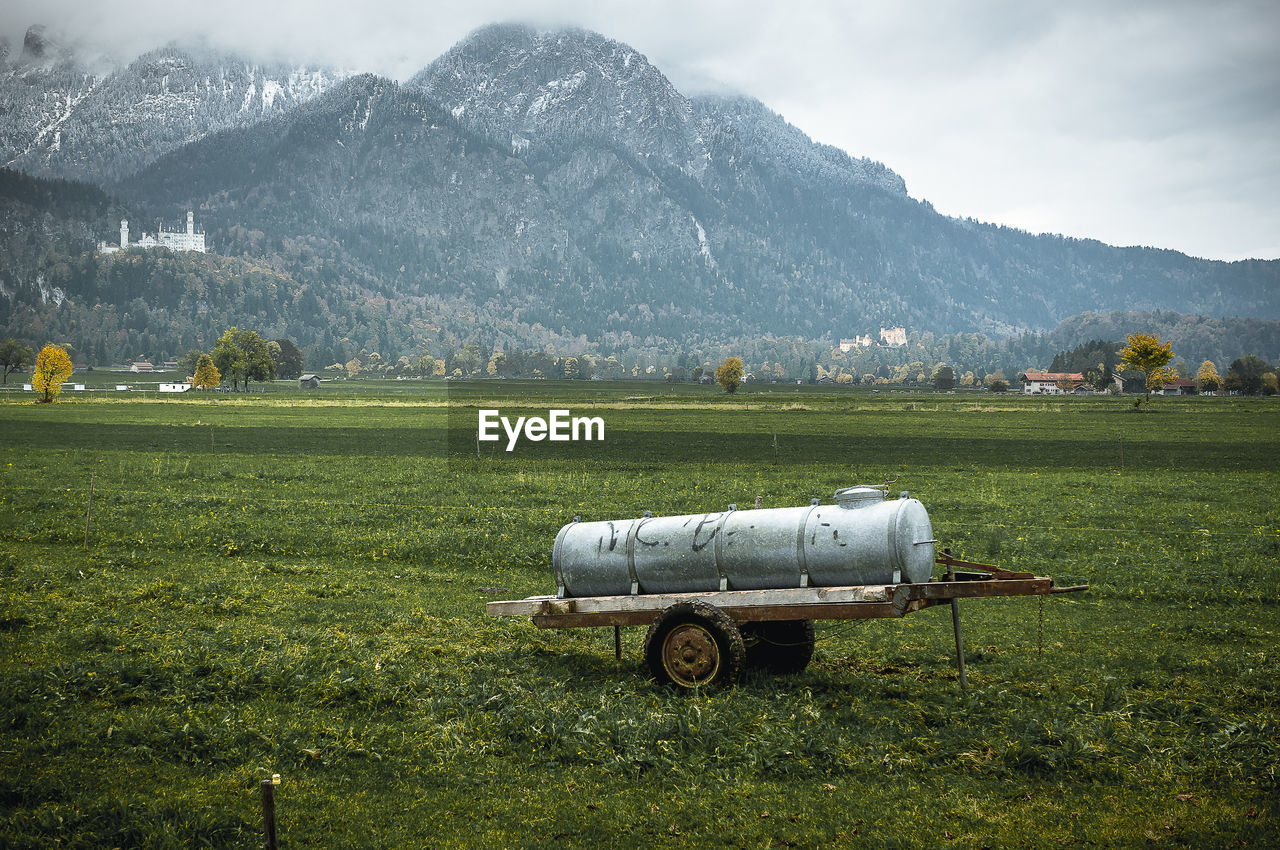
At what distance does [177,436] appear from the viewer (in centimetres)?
7675

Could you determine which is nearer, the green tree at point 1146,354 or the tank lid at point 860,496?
the tank lid at point 860,496

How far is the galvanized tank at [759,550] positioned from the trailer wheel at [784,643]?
1.45m

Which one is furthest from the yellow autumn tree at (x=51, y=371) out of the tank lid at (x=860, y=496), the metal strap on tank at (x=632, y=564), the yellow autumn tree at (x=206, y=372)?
the tank lid at (x=860, y=496)

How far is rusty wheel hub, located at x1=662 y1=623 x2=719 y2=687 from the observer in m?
12.7

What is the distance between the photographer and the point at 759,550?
1298 centimetres

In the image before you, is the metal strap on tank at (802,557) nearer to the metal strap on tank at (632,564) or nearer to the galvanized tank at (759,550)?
the galvanized tank at (759,550)

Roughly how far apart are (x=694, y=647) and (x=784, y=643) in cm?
199

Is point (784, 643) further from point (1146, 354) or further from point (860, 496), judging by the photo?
point (1146, 354)

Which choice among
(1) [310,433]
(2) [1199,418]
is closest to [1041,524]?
(1) [310,433]

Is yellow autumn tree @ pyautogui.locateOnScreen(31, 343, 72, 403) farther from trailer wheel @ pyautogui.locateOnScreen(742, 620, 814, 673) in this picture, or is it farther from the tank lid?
the tank lid

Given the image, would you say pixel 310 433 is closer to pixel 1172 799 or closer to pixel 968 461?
pixel 968 461

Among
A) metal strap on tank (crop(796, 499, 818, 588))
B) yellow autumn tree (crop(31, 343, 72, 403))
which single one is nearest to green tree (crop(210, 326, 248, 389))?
yellow autumn tree (crop(31, 343, 72, 403))

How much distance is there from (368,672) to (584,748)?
4.56 metres

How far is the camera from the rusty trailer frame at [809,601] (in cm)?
1211
